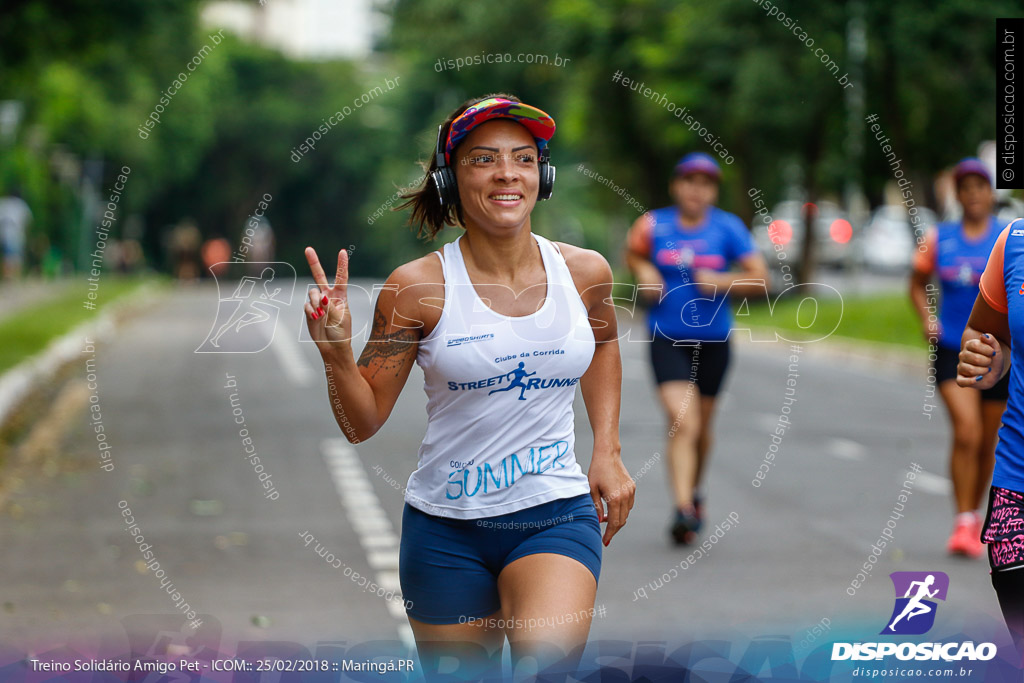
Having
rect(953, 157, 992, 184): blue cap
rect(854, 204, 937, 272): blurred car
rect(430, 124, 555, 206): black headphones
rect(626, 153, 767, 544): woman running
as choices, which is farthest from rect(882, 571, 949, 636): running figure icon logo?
rect(854, 204, 937, 272): blurred car

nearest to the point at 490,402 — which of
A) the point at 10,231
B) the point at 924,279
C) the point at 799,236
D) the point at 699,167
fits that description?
the point at 699,167

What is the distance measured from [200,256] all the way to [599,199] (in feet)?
61.6

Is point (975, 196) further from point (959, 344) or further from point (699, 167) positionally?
point (699, 167)

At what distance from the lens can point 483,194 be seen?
356 centimetres

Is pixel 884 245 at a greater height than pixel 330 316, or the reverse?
pixel 884 245

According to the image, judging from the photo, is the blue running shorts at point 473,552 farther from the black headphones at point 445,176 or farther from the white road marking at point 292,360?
the white road marking at point 292,360

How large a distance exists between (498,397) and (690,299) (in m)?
4.77

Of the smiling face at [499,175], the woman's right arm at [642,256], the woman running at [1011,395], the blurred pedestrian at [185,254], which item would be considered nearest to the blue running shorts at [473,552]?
the smiling face at [499,175]

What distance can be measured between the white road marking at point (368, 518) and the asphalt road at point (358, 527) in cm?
2

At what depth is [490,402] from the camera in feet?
11.6

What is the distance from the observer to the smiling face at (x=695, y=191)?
26.2ft

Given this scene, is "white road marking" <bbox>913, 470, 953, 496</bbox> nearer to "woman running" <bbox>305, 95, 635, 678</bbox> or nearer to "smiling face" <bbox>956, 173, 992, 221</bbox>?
"smiling face" <bbox>956, 173, 992, 221</bbox>

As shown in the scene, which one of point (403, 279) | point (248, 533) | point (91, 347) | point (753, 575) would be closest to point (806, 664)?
point (403, 279)

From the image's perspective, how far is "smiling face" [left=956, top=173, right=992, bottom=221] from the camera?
715cm
